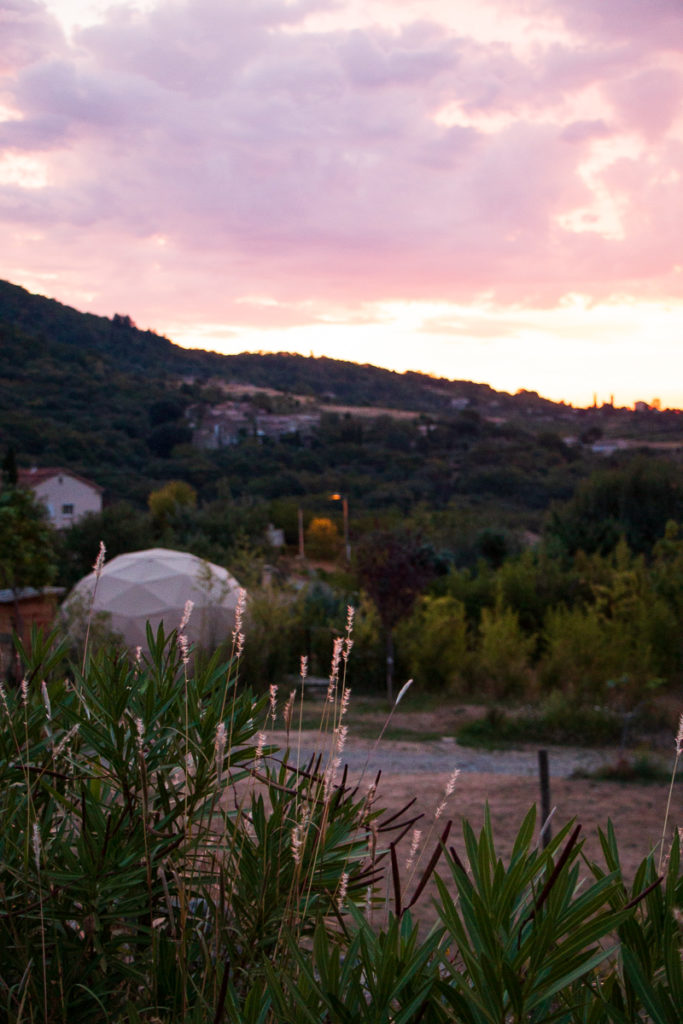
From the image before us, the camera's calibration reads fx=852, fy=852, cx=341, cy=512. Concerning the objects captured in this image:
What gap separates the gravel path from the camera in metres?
8.84

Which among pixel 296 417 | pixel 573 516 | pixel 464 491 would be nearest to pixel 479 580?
pixel 573 516

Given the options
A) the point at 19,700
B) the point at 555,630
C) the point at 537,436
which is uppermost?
the point at 537,436

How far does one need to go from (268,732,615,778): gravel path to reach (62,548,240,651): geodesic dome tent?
3.72m

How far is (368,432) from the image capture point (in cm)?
5422

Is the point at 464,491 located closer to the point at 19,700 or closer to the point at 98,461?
the point at 98,461

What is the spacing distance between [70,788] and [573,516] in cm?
2036

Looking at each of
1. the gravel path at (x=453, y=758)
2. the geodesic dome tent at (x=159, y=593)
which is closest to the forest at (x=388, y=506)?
the geodesic dome tent at (x=159, y=593)

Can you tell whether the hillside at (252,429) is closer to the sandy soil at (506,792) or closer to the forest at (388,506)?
the forest at (388,506)

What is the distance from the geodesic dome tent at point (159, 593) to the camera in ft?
44.2

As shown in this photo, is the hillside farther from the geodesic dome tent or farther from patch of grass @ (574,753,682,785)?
patch of grass @ (574,753,682,785)

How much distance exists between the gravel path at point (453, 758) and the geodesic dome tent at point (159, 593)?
12.2 feet

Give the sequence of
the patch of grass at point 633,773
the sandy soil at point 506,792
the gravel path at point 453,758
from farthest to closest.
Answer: the gravel path at point 453,758, the patch of grass at point 633,773, the sandy soil at point 506,792

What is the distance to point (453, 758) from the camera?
9469mm

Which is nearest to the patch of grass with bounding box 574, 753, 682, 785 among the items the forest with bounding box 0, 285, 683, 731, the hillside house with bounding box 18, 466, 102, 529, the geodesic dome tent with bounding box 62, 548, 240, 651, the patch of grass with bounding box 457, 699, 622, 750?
the patch of grass with bounding box 457, 699, 622, 750
